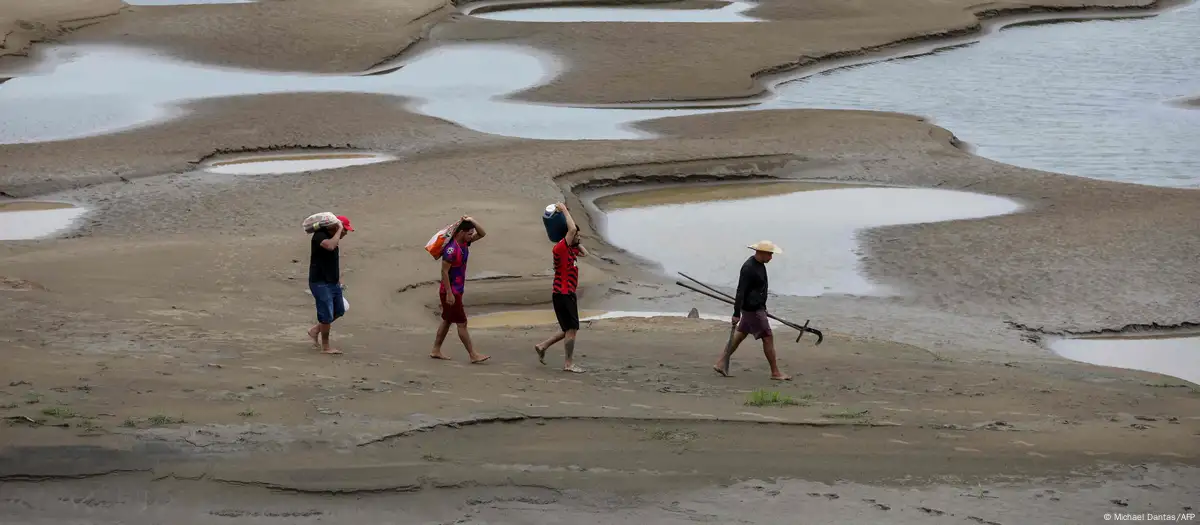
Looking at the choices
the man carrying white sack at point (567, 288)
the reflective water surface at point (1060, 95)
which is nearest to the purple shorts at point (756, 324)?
the man carrying white sack at point (567, 288)

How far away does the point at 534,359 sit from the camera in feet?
40.7

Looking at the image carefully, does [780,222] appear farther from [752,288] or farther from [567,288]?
[567,288]

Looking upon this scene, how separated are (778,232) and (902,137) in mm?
8213

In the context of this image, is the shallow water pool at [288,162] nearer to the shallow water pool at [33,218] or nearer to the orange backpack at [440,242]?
the shallow water pool at [33,218]

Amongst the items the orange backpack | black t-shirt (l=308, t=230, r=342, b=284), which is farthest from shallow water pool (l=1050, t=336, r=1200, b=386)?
black t-shirt (l=308, t=230, r=342, b=284)

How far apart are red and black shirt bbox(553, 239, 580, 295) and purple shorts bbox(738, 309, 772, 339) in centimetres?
159

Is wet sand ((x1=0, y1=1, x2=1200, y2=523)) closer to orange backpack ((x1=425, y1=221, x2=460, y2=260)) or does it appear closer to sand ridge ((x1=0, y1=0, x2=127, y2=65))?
orange backpack ((x1=425, y1=221, x2=460, y2=260))

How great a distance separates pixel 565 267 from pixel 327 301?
6.97ft

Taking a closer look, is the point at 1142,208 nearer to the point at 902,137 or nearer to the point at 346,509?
the point at 902,137

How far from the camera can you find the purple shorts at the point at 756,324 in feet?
39.2

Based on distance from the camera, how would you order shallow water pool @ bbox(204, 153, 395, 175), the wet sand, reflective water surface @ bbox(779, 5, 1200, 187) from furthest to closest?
reflective water surface @ bbox(779, 5, 1200, 187) < shallow water pool @ bbox(204, 153, 395, 175) < the wet sand

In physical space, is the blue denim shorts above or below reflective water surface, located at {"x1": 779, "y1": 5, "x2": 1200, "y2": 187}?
above

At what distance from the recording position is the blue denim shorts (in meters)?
11.7

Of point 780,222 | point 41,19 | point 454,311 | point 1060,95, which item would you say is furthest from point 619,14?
point 454,311
